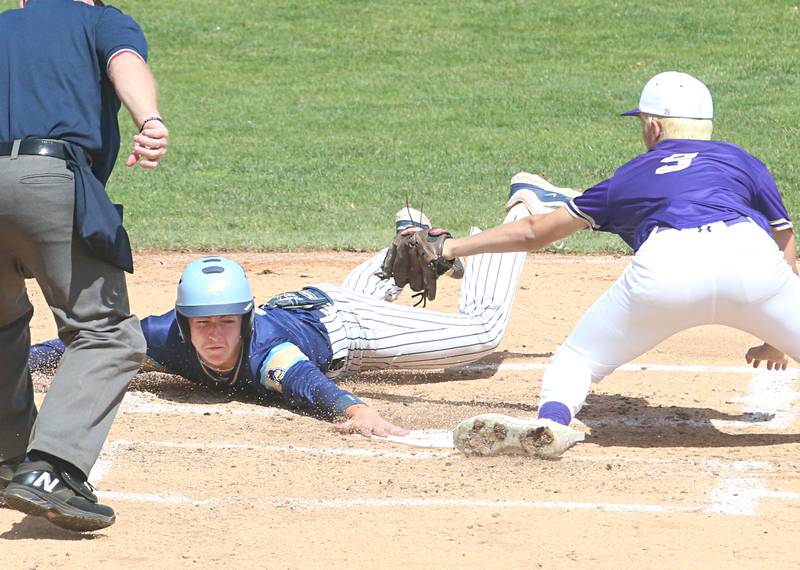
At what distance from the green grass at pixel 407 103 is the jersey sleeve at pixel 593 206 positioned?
4.49 meters

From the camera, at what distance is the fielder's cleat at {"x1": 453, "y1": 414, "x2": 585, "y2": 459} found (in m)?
4.84

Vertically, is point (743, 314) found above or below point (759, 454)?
above

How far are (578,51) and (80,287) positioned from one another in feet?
49.1

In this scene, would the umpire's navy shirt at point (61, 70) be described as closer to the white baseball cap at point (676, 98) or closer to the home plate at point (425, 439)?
the home plate at point (425, 439)

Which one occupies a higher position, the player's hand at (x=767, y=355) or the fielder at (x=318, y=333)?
the player's hand at (x=767, y=355)

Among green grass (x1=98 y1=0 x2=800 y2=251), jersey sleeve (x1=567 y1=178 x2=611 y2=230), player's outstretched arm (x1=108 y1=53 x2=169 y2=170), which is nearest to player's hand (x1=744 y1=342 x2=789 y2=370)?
jersey sleeve (x1=567 y1=178 x2=611 y2=230)

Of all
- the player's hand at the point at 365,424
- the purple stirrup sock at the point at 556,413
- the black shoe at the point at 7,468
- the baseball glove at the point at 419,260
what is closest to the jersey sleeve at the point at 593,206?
the purple stirrup sock at the point at 556,413

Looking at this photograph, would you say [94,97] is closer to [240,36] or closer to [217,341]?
[217,341]

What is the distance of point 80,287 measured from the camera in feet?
13.2

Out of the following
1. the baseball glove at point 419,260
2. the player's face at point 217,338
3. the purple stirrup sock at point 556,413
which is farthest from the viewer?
the baseball glove at point 419,260

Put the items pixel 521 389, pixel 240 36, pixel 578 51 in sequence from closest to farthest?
1. pixel 521 389
2. pixel 578 51
3. pixel 240 36

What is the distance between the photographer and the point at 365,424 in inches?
212

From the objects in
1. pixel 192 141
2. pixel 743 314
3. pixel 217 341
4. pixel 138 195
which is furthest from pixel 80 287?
pixel 192 141

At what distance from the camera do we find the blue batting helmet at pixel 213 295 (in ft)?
18.3
